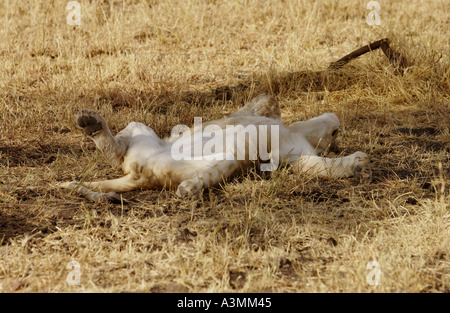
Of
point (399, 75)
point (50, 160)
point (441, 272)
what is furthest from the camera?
point (399, 75)

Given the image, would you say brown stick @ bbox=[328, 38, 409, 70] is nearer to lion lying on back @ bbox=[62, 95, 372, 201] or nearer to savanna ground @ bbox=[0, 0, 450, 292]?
savanna ground @ bbox=[0, 0, 450, 292]

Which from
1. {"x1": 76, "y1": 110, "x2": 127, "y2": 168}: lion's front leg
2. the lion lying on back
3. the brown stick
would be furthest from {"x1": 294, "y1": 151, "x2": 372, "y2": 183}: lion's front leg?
the brown stick

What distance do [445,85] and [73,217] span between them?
12.5ft

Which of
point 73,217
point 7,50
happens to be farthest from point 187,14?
point 73,217

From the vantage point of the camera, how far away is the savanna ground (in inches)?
109

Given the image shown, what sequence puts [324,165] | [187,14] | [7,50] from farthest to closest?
[187,14], [7,50], [324,165]

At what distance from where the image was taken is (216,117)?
204 inches

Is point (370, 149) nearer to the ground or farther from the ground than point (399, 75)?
nearer to the ground

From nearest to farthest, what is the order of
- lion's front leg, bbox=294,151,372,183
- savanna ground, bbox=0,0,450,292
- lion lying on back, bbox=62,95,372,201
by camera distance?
savanna ground, bbox=0,0,450,292
lion lying on back, bbox=62,95,372,201
lion's front leg, bbox=294,151,372,183

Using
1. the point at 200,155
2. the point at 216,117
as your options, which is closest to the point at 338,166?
the point at 200,155

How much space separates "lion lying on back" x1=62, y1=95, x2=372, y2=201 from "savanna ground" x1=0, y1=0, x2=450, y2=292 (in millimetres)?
102

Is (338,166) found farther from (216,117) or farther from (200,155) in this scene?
(216,117)

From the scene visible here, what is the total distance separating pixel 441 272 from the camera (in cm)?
271

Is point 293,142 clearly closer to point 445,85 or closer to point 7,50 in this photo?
point 445,85
